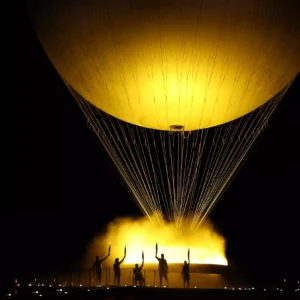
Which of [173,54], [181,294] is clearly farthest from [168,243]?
[173,54]

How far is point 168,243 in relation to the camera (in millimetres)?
28219

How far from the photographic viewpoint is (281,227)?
3469 centimetres

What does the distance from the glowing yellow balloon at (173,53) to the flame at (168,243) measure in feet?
13.5

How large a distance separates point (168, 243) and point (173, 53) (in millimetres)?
8035

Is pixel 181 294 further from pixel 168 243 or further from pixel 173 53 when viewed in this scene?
pixel 168 243

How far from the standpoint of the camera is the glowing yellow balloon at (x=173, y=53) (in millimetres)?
21766

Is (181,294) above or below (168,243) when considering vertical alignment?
below

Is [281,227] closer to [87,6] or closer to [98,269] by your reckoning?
[98,269]

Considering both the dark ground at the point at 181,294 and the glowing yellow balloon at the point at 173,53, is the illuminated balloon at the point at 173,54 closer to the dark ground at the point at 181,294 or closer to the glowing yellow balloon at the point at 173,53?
the glowing yellow balloon at the point at 173,53

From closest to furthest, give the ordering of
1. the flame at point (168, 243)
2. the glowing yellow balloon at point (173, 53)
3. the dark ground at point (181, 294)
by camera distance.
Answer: the dark ground at point (181, 294)
the glowing yellow balloon at point (173, 53)
the flame at point (168, 243)

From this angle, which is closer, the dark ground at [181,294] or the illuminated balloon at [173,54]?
the dark ground at [181,294]

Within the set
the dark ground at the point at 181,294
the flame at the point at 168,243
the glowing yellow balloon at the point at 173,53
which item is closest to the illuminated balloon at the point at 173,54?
the glowing yellow balloon at the point at 173,53


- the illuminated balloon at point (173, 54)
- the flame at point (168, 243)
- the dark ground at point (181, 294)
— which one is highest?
the illuminated balloon at point (173, 54)

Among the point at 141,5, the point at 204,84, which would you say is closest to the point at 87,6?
the point at 141,5
